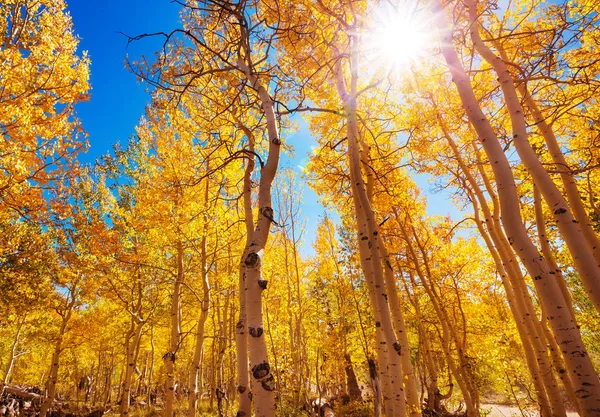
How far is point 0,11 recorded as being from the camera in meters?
6.05

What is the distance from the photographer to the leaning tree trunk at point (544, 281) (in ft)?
6.86

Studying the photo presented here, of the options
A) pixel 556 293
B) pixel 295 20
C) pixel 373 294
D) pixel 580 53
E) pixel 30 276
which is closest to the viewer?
pixel 556 293

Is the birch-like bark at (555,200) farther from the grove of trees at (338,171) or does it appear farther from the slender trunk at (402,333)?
the slender trunk at (402,333)

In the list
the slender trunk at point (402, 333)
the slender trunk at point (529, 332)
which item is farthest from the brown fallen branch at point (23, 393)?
the slender trunk at point (529, 332)

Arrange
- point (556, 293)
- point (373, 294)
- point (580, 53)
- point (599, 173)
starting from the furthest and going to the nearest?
point (599, 173), point (580, 53), point (373, 294), point (556, 293)

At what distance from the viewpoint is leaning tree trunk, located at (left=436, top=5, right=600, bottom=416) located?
2.09 m

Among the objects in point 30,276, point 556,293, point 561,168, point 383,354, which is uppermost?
point 30,276

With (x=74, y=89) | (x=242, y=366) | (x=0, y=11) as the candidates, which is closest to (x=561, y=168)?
(x=242, y=366)

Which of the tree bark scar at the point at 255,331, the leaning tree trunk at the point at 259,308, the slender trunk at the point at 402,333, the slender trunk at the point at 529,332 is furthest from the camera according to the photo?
the slender trunk at the point at 529,332

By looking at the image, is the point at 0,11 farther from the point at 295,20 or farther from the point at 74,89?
the point at 295,20

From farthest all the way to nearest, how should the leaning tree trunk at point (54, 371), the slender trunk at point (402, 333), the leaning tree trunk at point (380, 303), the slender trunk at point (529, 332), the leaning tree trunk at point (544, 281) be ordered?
the leaning tree trunk at point (54, 371) → the slender trunk at point (529, 332) → the slender trunk at point (402, 333) → the leaning tree trunk at point (380, 303) → the leaning tree trunk at point (544, 281)

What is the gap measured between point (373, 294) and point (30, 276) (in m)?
12.5

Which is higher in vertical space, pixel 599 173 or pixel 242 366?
pixel 599 173

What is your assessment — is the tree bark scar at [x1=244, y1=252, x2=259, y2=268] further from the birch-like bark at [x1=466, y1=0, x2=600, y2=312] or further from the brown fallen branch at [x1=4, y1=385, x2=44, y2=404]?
the brown fallen branch at [x1=4, y1=385, x2=44, y2=404]
